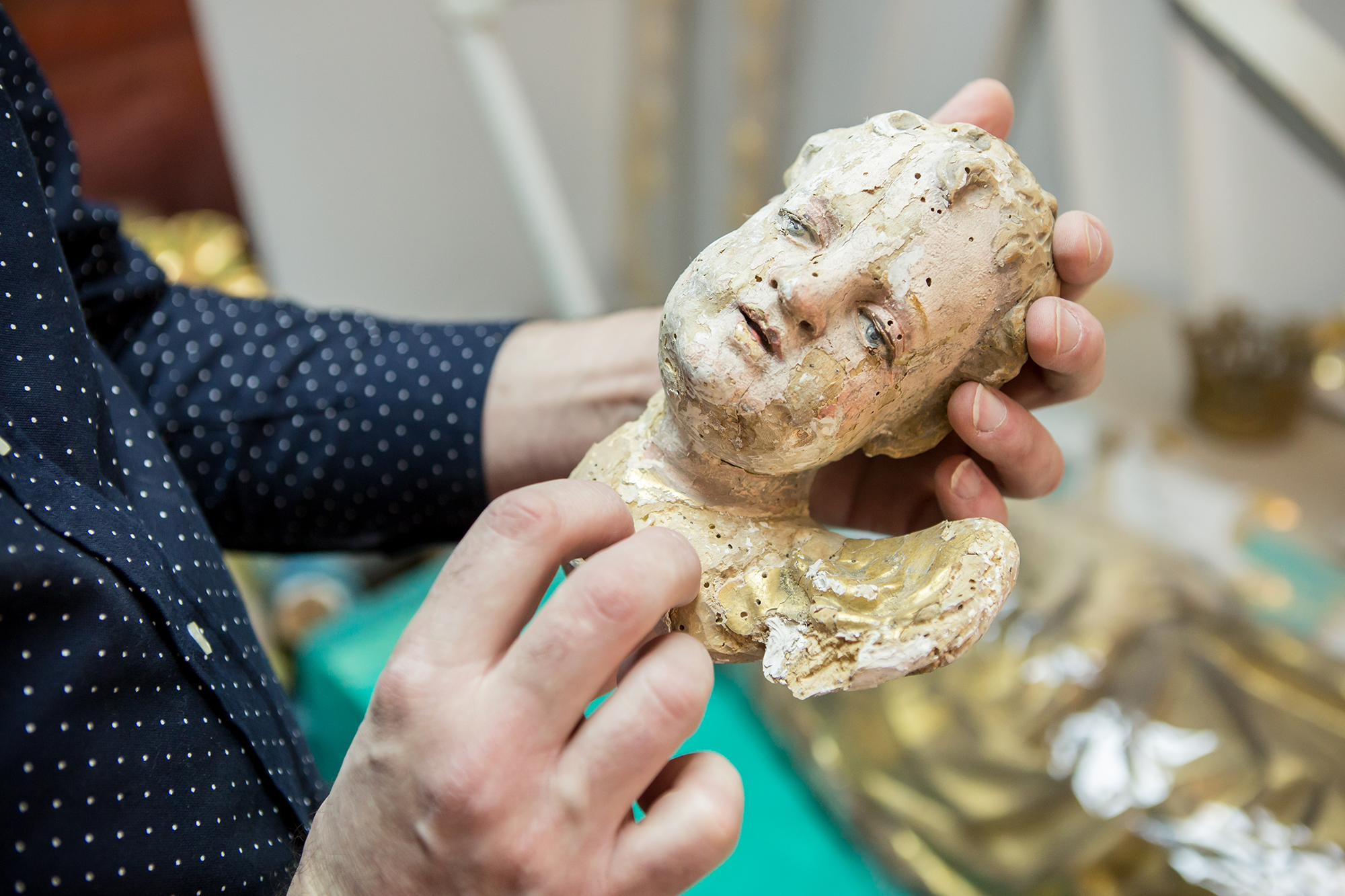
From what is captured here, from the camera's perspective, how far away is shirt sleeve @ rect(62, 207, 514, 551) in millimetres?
1601

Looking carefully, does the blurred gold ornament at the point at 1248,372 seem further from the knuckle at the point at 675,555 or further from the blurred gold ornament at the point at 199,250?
→ the blurred gold ornament at the point at 199,250

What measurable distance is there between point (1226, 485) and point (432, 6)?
353 cm

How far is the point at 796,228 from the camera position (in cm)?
132

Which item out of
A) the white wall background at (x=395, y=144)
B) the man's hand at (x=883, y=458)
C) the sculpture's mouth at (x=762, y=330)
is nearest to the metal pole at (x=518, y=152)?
the white wall background at (x=395, y=144)

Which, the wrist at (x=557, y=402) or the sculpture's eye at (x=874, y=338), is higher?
the sculpture's eye at (x=874, y=338)

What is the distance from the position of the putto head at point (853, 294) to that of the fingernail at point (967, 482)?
177 mm

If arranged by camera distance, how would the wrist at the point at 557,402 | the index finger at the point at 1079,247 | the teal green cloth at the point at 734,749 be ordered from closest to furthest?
the index finger at the point at 1079,247
the wrist at the point at 557,402
the teal green cloth at the point at 734,749

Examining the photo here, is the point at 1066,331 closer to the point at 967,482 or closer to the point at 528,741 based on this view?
the point at 967,482

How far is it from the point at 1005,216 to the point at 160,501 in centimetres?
122

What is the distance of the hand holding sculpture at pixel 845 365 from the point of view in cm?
122

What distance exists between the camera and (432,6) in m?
3.84

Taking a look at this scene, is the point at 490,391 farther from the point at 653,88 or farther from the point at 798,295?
the point at 653,88

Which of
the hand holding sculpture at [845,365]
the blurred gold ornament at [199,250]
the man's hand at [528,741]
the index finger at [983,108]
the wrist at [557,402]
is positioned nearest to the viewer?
the man's hand at [528,741]

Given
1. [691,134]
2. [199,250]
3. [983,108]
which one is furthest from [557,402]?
[691,134]
